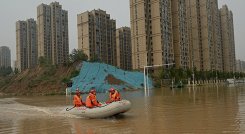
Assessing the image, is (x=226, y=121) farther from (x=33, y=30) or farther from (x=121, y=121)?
(x=33, y=30)

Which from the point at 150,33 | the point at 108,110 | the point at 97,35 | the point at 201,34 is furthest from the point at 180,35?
the point at 108,110

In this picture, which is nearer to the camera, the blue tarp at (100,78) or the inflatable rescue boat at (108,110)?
the inflatable rescue boat at (108,110)

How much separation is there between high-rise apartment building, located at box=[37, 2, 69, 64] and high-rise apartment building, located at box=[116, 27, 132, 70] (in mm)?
19227

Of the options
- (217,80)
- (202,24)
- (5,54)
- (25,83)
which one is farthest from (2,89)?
(5,54)

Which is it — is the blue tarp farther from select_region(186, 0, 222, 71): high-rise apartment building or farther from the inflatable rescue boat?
select_region(186, 0, 222, 71): high-rise apartment building

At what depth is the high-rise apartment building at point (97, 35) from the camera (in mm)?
98250

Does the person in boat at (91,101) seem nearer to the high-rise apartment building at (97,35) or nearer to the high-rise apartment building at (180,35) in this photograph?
the high-rise apartment building at (97,35)

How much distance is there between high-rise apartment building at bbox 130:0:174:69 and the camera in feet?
281

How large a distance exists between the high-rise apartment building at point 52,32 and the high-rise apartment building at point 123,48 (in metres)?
19.2

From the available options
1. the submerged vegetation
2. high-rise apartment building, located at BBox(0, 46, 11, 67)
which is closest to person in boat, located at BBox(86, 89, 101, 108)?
the submerged vegetation

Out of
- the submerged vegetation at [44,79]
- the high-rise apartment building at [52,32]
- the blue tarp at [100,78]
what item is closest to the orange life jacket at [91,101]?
the blue tarp at [100,78]

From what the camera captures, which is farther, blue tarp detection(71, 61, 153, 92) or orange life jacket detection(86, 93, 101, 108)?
blue tarp detection(71, 61, 153, 92)

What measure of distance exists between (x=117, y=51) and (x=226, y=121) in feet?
332

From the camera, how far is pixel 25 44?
116375 mm
